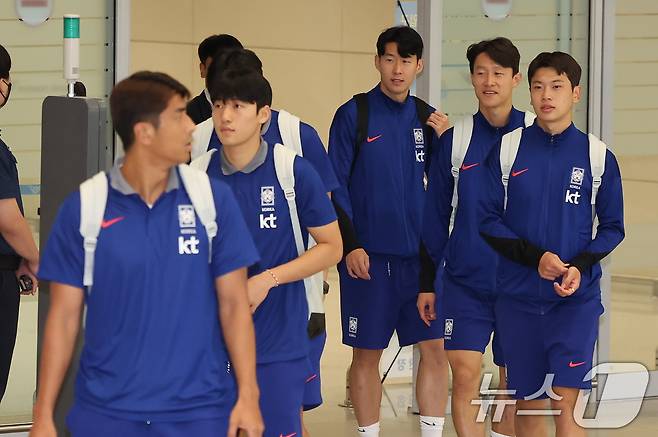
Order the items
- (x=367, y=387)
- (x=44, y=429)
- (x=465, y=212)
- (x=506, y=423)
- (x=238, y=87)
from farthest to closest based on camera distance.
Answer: (x=367, y=387) → (x=506, y=423) → (x=465, y=212) → (x=238, y=87) → (x=44, y=429)

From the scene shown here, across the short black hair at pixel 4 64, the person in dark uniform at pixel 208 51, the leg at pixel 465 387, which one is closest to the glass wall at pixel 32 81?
the person in dark uniform at pixel 208 51

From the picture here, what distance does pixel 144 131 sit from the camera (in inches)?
145

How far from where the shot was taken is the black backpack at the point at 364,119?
6.66m

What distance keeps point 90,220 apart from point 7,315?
2067mm

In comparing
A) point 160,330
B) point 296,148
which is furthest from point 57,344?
point 296,148

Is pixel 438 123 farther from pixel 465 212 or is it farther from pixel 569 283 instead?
pixel 569 283

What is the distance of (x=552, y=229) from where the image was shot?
17.8 feet

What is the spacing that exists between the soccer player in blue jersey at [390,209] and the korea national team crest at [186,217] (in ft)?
9.65

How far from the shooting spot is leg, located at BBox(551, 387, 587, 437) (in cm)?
534

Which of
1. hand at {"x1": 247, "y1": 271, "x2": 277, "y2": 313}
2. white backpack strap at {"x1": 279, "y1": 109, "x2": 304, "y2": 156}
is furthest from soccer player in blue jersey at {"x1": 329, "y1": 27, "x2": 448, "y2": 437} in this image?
hand at {"x1": 247, "y1": 271, "x2": 277, "y2": 313}

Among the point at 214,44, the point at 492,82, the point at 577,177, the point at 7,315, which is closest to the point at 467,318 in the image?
the point at 577,177

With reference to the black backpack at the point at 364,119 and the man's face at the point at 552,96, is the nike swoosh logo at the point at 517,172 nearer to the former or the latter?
the man's face at the point at 552,96

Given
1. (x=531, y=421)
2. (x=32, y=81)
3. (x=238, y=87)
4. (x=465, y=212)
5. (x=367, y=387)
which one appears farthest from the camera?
(x=32, y=81)

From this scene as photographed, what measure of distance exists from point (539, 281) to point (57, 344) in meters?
2.33
